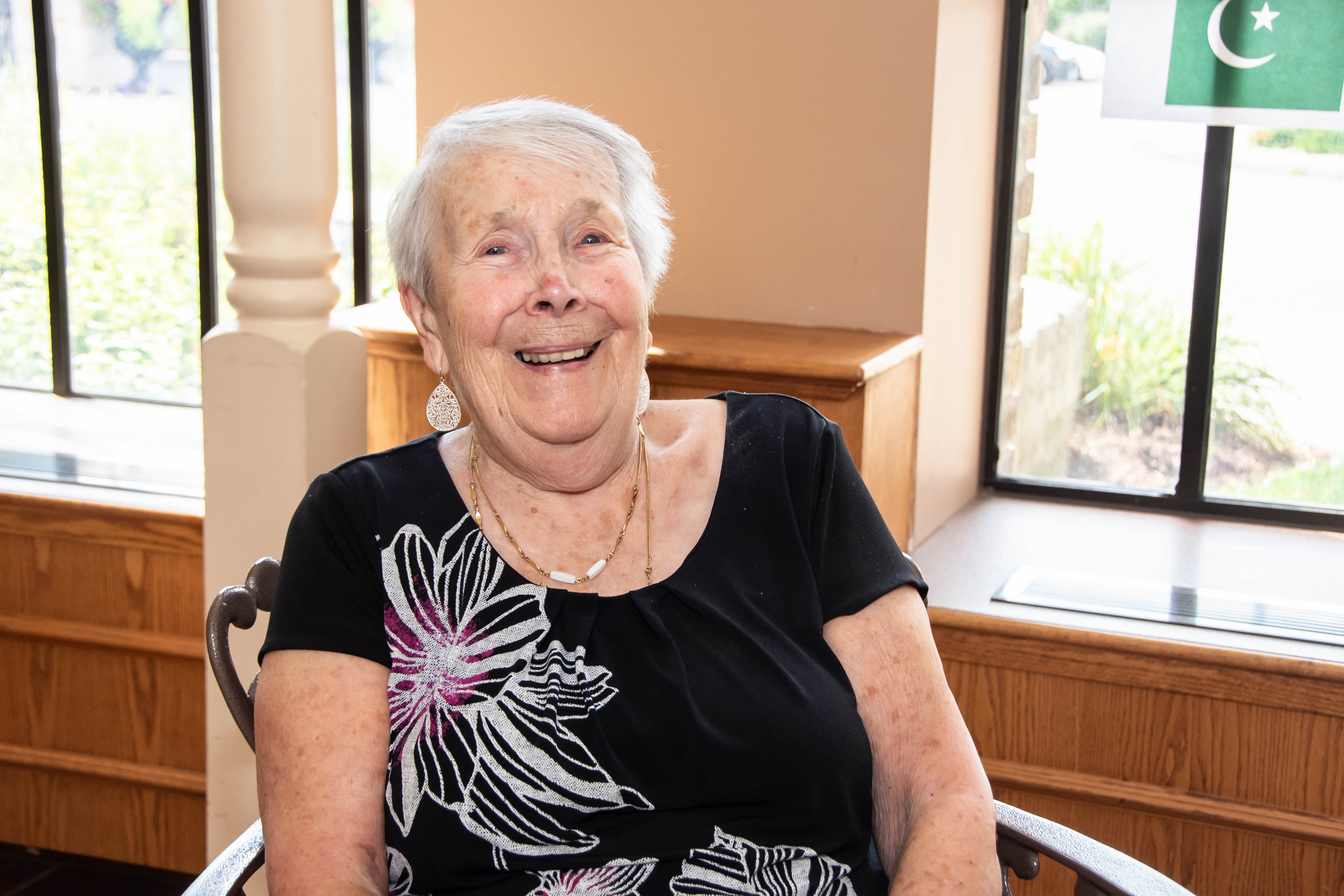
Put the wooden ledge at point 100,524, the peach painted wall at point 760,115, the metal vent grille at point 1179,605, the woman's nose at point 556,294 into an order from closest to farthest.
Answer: the woman's nose at point 556,294 < the metal vent grille at point 1179,605 < the peach painted wall at point 760,115 < the wooden ledge at point 100,524

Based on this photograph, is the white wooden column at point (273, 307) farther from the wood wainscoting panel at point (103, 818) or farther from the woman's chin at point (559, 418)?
the woman's chin at point (559, 418)

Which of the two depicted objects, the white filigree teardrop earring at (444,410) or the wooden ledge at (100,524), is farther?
the wooden ledge at (100,524)

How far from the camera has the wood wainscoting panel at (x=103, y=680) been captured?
261cm

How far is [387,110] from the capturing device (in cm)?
322

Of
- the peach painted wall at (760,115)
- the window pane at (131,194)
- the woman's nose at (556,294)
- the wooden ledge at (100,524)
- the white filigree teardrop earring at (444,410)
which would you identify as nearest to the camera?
the woman's nose at (556,294)

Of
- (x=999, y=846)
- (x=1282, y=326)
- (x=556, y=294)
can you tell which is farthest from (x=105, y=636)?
(x=1282, y=326)

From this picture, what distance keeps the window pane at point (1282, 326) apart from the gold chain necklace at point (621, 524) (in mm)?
1759

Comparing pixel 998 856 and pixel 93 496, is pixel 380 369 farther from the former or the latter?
pixel 998 856

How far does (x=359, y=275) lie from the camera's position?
10.8ft

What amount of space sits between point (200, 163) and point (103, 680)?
1.38 metres

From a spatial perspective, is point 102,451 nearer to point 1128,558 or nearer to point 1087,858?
point 1128,558

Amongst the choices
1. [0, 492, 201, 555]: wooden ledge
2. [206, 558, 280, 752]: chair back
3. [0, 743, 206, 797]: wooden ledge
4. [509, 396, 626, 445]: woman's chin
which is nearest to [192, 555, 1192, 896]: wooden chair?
[206, 558, 280, 752]: chair back

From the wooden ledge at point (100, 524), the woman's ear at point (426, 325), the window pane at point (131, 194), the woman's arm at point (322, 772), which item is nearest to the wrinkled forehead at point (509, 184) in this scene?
the woman's ear at point (426, 325)

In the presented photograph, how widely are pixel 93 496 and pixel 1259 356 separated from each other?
2575 millimetres
